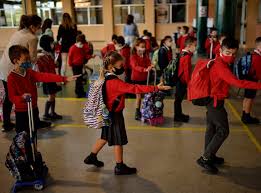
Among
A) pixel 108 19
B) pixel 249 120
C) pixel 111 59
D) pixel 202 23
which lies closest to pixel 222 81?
pixel 111 59

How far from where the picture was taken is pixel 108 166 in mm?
4387

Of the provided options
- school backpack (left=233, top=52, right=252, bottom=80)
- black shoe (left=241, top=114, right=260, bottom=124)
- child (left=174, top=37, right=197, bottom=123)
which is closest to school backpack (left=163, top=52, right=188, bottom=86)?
child (left=174, top=37, right=197, bottom=123)

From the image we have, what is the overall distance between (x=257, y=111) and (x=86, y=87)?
166 inches

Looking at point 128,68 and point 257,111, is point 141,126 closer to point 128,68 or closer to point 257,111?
point 257,111

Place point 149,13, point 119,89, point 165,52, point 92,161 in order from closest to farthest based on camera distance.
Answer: point 119,89 < point 92,161 < point 165,52 < point 149,13

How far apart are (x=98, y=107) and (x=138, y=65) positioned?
96.7 inches

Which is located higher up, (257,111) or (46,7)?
(46,7)

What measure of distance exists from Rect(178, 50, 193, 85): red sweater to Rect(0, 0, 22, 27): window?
16.4 m

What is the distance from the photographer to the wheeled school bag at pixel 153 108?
5734 millimetres

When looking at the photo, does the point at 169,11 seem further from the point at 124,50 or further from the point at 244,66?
the point at 244,66

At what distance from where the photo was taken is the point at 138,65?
612 centimetres

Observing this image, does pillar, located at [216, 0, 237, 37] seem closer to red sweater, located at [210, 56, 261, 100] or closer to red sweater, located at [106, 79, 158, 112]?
red sweater, located at [210, 56, 261, 100]

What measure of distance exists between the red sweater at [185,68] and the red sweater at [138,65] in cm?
63

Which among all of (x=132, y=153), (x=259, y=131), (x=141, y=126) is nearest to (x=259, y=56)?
(x=259, y=131)
